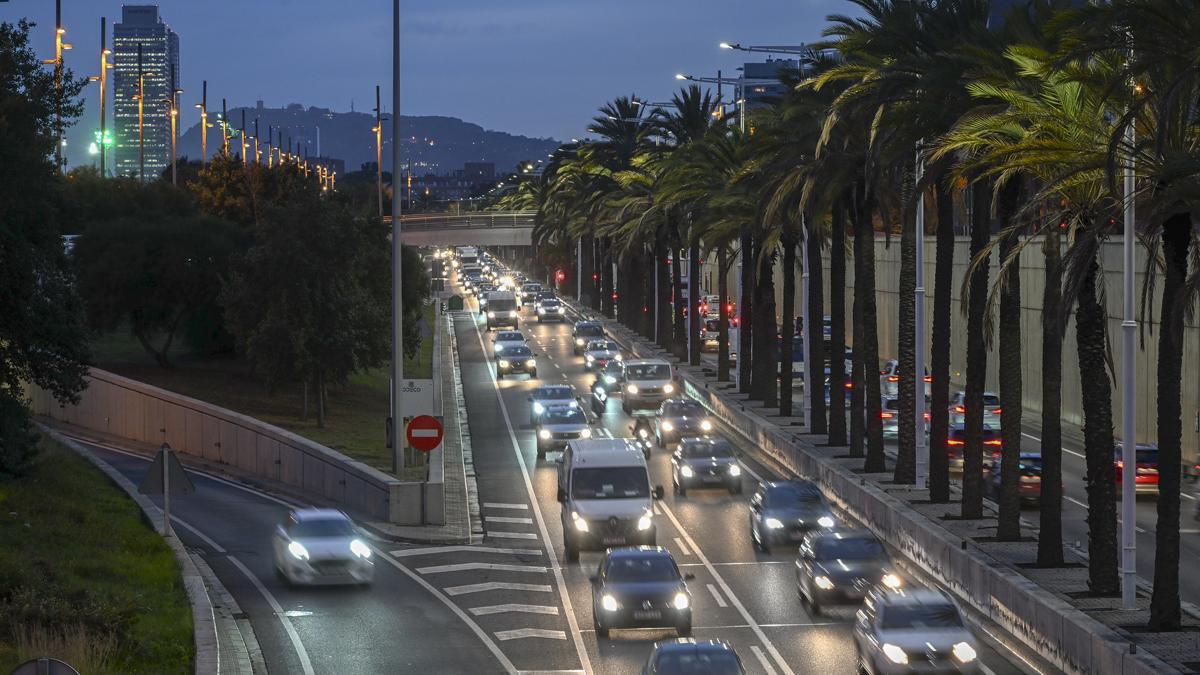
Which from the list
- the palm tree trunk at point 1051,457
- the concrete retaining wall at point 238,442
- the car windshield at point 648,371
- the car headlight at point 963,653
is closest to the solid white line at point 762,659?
the car headlight at point 963,653

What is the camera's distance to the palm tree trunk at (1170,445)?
78.7ft

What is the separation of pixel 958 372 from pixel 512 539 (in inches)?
1608

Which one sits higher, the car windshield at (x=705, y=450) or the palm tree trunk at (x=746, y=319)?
the palm tree trunk at (x=746, y=319)

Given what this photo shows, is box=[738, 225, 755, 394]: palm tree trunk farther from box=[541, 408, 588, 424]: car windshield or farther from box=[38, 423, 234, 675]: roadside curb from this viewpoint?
box=[38, 423, 234, 675]: roadside curb

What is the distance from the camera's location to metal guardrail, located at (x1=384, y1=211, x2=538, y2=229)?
14750 centimetres

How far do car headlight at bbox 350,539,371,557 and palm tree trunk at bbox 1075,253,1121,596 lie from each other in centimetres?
1307

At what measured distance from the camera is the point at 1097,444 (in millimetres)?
27109

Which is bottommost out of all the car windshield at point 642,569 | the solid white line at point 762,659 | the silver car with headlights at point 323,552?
the solid white line at point 762,659

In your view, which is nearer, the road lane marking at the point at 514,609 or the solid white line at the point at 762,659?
the solid white line at the point at 762,659

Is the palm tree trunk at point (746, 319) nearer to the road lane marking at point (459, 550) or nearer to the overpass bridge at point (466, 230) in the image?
the road lane marking at point (459, 550)

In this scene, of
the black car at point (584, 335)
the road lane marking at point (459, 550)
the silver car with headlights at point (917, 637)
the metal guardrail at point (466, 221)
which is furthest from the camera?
the metal guardrail at point (466, 221)

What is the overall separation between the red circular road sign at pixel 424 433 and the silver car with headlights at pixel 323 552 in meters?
5.80

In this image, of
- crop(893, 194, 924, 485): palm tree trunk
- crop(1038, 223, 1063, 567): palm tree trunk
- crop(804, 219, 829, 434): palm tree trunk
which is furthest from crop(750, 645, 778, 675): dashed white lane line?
crop(804, 219, 829, 434): palm tree trunk

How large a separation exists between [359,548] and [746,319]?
36449 millimetres
